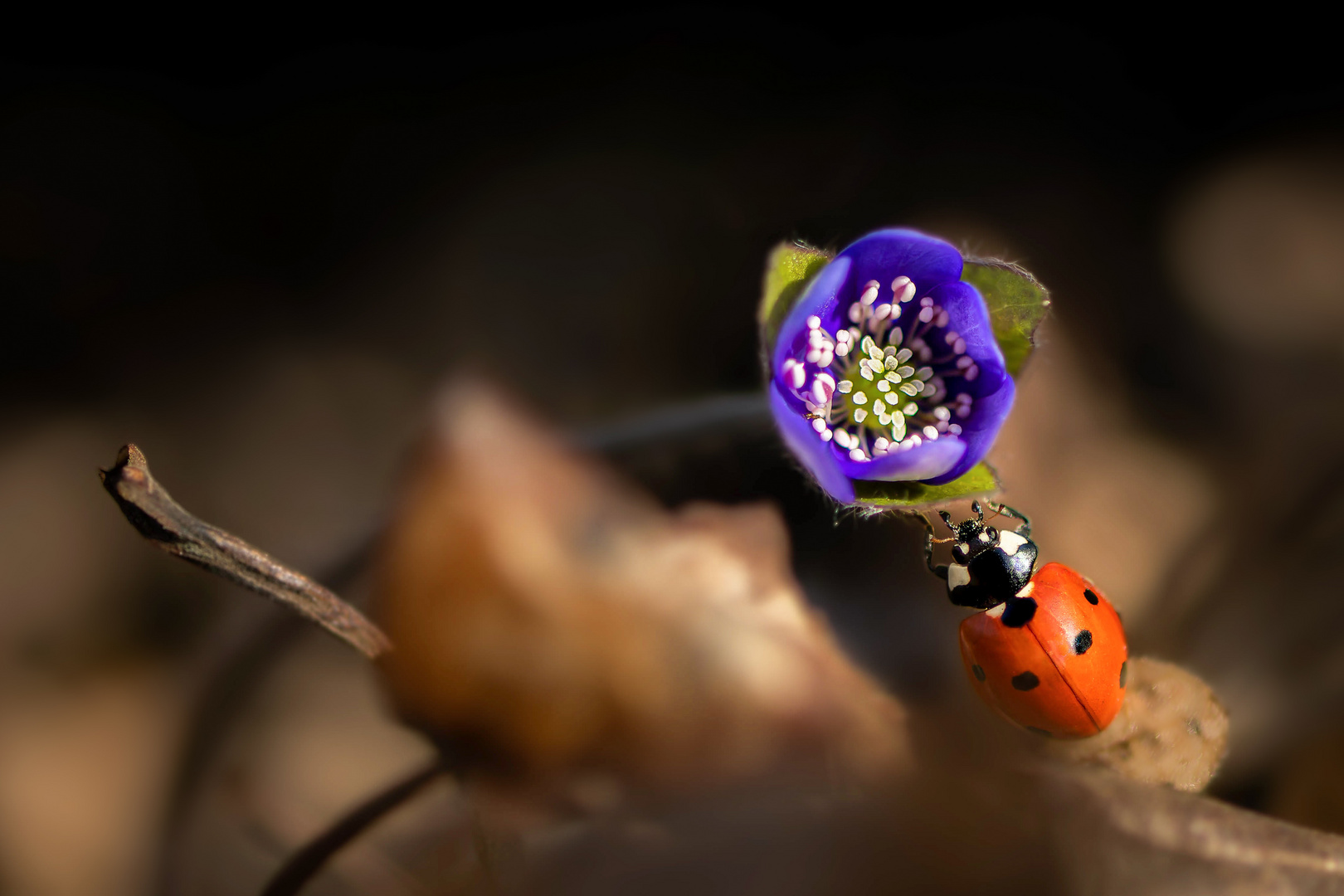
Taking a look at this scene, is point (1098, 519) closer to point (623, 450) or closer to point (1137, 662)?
point (1137, 662)

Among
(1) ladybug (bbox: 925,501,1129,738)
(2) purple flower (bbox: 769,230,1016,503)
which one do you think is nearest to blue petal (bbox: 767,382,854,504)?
(2) purple flower (bbox: 769,230,1016,503)

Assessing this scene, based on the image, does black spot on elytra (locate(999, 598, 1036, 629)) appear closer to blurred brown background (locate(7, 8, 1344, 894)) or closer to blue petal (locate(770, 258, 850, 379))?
blurred brown background (locate(7, 8, 1344, 894))

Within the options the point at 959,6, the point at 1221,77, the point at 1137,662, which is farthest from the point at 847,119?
the point at 1137,662

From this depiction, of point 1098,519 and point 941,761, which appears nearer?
point 941,761

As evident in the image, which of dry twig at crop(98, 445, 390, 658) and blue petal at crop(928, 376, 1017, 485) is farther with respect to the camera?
blue petal at crop(928, 376, 1017, 485)

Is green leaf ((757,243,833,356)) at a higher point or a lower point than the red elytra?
higher

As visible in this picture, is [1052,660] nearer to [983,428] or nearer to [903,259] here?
[983,428]

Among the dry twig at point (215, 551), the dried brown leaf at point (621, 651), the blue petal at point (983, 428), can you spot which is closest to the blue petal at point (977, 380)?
the blue petal at point (983, 428)

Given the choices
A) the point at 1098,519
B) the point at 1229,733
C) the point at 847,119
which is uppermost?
the point at 847,119
